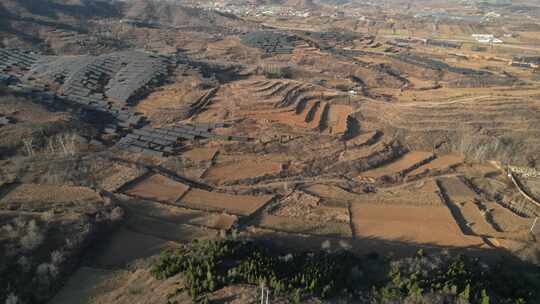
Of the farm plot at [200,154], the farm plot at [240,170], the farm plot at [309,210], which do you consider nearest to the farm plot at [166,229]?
the farm plot at [309,210]

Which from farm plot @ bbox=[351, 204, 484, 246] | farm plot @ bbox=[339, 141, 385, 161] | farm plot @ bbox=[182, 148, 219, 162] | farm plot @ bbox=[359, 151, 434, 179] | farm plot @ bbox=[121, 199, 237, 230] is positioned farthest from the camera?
farm plot @ bbox=[339, 141, 385, 161]

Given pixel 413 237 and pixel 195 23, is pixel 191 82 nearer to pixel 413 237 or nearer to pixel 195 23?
pixel 413 237

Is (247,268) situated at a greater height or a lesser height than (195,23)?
lesser

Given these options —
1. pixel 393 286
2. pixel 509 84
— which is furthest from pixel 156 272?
pixel 509 84

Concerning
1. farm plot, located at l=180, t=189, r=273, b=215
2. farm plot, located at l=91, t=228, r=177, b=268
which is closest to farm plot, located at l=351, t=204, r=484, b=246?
farm plot, located at l=180, t=189, r=273, b=215

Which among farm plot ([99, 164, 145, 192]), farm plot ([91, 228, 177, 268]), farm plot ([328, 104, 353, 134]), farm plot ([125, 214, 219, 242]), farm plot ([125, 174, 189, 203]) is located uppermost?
farm plot ([328, 104, 353, 134])

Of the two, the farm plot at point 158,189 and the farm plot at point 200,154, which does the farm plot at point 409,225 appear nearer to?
the farm plot at point 158,189

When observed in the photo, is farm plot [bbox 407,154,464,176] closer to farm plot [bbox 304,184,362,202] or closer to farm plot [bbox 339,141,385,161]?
farm plot [bbox 339,141,385,161]
